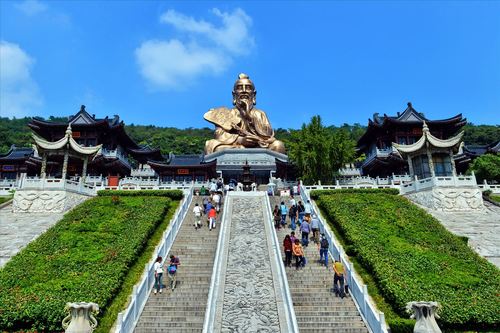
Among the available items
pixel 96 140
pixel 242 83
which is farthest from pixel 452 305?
pixel 96 140

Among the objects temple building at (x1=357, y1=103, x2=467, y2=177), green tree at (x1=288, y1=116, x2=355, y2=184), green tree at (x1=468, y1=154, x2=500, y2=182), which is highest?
temple building at (x1=357, y1=103, x2=467, y2=177)

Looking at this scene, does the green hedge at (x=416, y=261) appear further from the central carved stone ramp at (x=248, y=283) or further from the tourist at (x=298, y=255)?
the central carved stone ramp at (x=248, y=283)

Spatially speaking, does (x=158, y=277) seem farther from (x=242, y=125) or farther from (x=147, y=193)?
(x=242, y=125)

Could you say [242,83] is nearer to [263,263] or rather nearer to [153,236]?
[153,236]

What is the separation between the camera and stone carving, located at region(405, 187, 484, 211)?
68.9 ft

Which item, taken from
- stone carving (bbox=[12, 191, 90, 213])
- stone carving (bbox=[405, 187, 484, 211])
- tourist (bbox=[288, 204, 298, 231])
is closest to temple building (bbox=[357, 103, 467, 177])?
stone carving (bbox=[405, 187, 484, 211])

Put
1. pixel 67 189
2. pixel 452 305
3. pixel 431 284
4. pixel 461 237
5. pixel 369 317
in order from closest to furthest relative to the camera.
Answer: pixel 369 317 < pixel 452 305 < pixel 431 284 < pixel 461 237 < pixel 67 189

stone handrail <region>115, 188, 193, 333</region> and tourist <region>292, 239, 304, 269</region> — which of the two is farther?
tourist <region>292, 239, 304, 269</region>

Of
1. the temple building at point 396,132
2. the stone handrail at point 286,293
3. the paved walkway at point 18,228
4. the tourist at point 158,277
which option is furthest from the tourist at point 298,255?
the temple building at point 396,132

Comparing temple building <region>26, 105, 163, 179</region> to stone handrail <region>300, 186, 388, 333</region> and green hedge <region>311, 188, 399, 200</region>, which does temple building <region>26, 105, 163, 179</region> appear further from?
stone handrail <region>300, 186, 388, 333</region>

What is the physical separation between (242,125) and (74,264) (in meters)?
28.2

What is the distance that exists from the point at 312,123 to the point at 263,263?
21.8 meters

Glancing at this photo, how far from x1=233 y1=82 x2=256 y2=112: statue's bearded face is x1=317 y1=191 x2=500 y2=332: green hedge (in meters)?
22.1

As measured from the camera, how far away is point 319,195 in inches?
878
